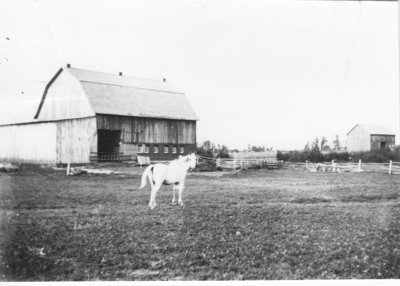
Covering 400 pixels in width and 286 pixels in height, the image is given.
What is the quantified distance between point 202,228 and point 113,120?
123 inches

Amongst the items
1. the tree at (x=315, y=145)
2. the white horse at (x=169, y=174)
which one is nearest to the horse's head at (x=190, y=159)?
the white horse at (x=169, y=174)

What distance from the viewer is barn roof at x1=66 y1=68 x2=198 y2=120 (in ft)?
22.4

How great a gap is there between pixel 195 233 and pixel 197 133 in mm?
2224

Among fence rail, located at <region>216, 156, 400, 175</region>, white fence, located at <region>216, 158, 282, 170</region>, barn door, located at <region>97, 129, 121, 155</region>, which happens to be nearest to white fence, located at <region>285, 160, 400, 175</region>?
fence rail, located at <region>216, 156, 400, 175</region>

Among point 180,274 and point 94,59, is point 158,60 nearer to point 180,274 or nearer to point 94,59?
point 94,59

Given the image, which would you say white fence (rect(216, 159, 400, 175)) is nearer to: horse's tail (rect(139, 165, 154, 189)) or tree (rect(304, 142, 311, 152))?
tree (rect(304, 142, 311, 152))

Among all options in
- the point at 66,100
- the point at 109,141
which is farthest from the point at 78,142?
the point at 66,100

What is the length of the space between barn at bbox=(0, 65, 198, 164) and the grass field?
64 centimetres

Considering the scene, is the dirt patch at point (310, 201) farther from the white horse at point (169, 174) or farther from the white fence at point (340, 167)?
the white horse at point (169, 174)

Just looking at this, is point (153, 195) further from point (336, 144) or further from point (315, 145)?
point (336, 144)

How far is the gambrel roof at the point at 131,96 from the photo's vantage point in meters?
6.83

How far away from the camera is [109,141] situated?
723 cm

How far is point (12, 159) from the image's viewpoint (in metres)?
6.96
